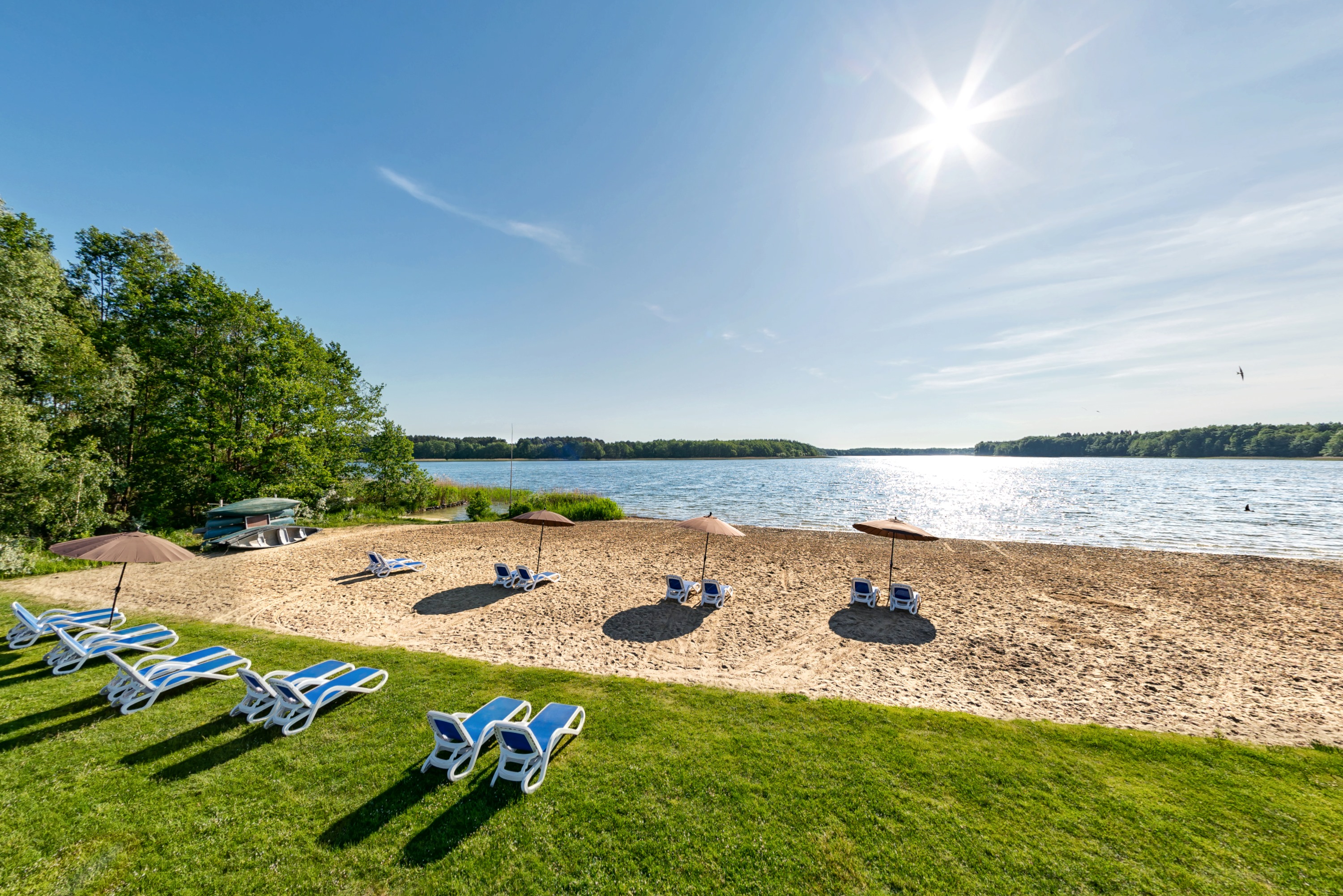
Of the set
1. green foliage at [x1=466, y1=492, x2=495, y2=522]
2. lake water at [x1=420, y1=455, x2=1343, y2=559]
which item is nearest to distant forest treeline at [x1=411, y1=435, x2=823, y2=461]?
lake water at [x1=420, y1=455, x2=1343, y2=559]

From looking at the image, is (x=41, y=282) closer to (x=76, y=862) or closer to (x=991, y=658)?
(x=76, y=862)

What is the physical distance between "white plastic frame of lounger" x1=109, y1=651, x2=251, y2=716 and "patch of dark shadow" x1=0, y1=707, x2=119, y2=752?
151 mm

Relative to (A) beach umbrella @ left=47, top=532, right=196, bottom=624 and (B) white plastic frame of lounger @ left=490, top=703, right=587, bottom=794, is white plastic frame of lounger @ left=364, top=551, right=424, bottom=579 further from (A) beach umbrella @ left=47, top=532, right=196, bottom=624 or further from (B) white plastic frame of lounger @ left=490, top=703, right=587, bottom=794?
(B) white plastic frame of lounger @ left=490, top=703, right=587, bottom=794

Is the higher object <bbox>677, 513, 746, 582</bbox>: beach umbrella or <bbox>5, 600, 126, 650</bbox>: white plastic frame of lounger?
<bbox>677, 513, 746, 582</bbox>: beach umbrella

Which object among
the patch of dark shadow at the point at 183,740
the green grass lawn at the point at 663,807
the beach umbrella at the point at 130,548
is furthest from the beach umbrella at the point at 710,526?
the beach umbrella at the point at 130,548

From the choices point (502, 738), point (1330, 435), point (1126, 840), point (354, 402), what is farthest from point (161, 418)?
point (1330, 435)

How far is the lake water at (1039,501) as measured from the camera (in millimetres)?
26016

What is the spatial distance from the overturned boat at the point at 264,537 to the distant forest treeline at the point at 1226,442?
201780 millimetres

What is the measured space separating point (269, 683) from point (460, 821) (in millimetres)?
3609

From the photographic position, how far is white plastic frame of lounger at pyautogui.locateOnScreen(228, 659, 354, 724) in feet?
18.7

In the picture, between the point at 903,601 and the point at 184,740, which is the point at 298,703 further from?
the point at 903,601

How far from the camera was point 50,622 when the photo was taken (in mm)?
8133

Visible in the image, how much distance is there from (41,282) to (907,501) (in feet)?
199

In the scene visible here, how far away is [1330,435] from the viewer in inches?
4624
